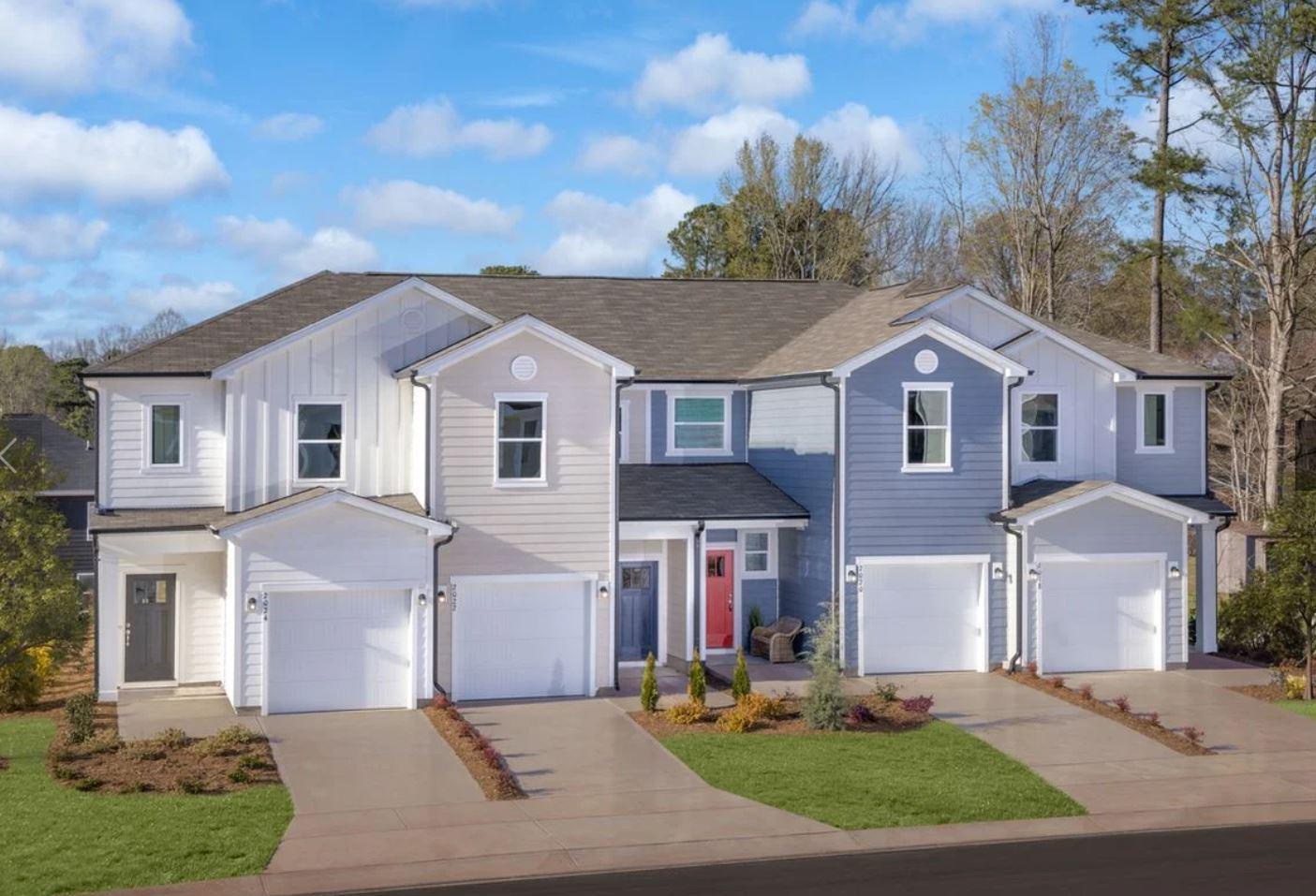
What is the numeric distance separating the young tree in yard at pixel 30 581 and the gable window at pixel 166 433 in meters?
1.89

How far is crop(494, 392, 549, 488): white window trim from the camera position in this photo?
79.0ft

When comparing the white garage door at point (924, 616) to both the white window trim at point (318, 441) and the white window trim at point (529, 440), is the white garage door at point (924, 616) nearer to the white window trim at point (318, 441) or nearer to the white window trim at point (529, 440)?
the white window trim at point (529, 440)

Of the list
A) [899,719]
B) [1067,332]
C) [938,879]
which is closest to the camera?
[938,879]

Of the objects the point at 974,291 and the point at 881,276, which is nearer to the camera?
the point at 974,291

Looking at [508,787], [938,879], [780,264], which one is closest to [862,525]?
[508,787]

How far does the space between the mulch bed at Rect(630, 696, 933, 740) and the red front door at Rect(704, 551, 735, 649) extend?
4.86 metres

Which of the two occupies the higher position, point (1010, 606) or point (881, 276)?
point (881, 276)

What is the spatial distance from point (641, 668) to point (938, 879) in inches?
486

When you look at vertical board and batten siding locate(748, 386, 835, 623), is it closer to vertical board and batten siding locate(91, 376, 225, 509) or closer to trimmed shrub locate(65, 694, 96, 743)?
vertical board and batten siding locate(91, 376, 225, 509)

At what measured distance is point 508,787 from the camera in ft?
59.6

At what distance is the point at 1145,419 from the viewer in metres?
29.7

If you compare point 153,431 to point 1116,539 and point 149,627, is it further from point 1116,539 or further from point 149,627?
point 1116,539

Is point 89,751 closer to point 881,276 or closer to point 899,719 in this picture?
point 899,719

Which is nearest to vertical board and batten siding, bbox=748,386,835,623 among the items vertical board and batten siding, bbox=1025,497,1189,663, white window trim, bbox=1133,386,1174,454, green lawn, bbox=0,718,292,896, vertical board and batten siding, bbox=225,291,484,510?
vertical board and batten siding, bbox=1025,497,1189,663
